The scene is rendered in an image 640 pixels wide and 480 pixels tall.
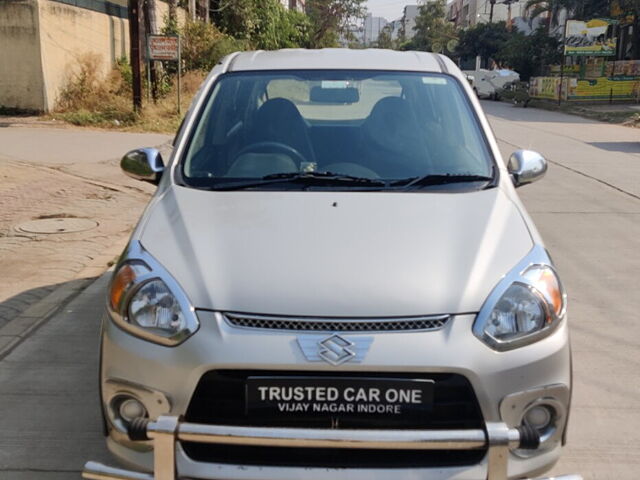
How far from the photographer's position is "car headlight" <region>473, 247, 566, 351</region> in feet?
8.80

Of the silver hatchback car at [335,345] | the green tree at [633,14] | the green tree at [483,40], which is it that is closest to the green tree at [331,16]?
the green tree at [483,40]

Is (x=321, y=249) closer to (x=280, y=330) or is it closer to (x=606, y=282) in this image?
(x=280, y=330)

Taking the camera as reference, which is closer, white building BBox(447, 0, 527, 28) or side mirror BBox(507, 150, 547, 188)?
side mirror BBox(507, 150, 547, 188)

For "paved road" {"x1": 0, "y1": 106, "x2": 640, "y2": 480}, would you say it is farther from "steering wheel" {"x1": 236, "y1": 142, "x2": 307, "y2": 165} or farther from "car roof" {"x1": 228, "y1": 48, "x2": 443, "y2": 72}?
"car roof" {"x1": 228, "y1": 48, "x2": 443, "y2": 72}

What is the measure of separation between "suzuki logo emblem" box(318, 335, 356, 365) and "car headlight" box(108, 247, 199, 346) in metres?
0.46

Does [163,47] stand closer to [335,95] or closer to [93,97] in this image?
[93,97]

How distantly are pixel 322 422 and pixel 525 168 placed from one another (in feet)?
6.66

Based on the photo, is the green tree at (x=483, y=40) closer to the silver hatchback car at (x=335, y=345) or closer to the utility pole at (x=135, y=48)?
the utility pole at (x=135, y=48)

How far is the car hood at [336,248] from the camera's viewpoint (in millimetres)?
2705

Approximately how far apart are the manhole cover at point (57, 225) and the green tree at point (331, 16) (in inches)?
1999

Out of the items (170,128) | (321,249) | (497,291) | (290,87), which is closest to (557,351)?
(497,291)

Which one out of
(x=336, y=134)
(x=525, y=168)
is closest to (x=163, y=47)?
(x=336, y=134)

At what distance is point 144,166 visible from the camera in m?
4.03

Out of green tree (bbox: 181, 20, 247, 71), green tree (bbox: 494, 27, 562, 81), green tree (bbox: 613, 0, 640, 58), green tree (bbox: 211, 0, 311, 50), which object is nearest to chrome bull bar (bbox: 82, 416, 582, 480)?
green tree (bbox: 181, 20, 247, 71)
